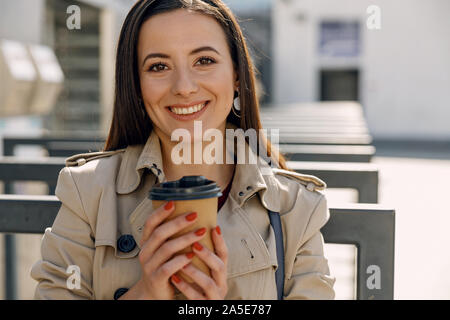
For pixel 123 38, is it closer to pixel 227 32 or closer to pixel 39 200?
pixel 227 32

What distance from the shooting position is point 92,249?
1.47 metres

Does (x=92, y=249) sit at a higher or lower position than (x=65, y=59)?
lower

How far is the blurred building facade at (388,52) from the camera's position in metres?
18.4

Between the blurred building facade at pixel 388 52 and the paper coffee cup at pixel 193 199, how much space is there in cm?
1817

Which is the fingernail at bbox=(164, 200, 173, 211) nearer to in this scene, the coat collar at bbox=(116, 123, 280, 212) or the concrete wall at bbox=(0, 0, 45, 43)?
the coat collar at bbox=(116, 123, 280, 212)

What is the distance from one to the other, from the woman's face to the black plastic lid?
1.43 ft

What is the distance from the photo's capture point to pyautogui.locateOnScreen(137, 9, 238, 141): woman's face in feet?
5.13

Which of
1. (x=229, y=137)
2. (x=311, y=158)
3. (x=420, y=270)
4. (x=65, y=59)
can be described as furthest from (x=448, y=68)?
(x=229, y=137)

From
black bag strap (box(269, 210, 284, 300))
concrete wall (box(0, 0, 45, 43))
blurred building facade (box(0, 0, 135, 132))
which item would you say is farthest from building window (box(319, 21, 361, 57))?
black bag strap (box(269, 210, 284, 300))

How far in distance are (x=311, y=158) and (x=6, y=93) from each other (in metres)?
3.05

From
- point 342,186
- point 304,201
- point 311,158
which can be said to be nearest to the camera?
point 304,201

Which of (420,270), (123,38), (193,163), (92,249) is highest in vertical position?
(123,38)

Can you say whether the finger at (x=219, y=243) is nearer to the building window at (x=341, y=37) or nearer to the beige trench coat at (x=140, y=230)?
the beige trench coat at (x=140, y=230)
